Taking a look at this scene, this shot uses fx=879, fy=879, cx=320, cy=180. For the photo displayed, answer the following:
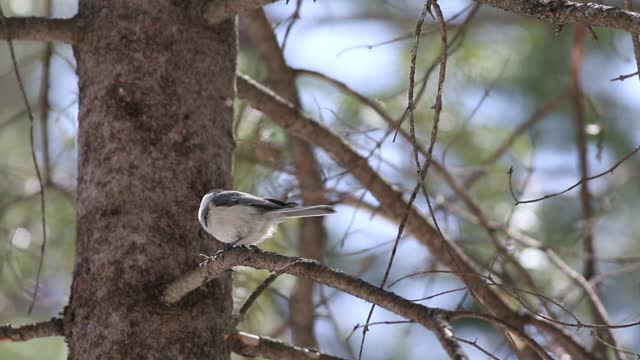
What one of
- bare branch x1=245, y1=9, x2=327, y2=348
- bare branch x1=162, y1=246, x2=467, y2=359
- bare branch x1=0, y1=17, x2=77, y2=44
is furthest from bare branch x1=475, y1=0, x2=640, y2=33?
bare branch x1=245, y1=9, x2=327, y2=348

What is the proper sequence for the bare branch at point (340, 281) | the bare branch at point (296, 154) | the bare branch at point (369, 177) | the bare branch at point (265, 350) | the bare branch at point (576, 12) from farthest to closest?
the bare branch at point (296, 154)
the bare branch at point (369, 177)
the bare branch at point (265, 350)
the bare branch at point (340, 281)
the bare branch at point (576, 12)

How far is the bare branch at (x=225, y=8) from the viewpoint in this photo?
2758mm

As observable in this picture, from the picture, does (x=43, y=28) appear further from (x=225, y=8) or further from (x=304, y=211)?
(x=304, y=211)

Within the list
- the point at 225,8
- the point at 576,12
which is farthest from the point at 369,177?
the point at 576,12

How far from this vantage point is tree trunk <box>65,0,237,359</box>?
2533 mm

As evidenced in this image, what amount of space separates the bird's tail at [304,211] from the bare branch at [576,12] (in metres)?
0.80

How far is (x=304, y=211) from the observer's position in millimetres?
2684

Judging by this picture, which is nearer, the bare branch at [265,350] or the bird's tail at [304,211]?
the bird's tail at [304,211]

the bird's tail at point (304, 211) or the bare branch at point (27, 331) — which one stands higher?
the bird's tail at point (304, 211)

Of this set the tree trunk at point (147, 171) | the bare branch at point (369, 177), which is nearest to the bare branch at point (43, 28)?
the tree trunk at point (147, 171)

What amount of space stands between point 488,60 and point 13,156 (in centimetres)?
323

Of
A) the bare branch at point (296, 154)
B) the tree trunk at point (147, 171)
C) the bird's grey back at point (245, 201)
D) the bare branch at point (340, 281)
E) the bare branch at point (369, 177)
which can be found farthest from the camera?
the bare branch at point (296, 154)

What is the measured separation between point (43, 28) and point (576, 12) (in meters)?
1.73

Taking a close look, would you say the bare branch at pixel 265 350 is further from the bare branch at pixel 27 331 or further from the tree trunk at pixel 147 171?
the bare branch at pixel 27 331
